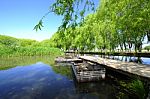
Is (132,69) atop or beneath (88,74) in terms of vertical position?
atop

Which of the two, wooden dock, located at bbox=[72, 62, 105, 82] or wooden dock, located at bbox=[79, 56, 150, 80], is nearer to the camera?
wooden dock, located at bbox=[79, 56, 150, 80]

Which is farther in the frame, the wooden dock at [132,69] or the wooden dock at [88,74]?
the wooden dock at [88,74]

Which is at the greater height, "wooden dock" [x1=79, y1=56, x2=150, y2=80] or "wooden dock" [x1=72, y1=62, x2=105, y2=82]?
"wooden dock" [x1=79, y1=56, x2=150, y2=80]

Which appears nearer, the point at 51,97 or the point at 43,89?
the point at 51,97

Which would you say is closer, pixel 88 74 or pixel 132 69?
pixel 132 69

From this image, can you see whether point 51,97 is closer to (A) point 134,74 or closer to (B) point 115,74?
(A) point 134,74

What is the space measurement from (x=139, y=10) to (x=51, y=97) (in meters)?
8.84

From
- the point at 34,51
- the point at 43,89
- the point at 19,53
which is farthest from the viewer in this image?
the point at 34,51

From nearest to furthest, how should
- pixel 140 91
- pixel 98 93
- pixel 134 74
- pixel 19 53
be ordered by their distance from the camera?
pixel 140 91 → pixel 134 74 → pixel 98 93 → pixel 19 53

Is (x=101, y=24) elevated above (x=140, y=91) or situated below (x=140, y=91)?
above

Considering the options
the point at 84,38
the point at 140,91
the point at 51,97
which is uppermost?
the point at 84,38

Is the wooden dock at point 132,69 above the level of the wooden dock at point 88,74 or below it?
above

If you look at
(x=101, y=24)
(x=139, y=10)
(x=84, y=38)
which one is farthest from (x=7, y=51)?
(x=139, y=10)

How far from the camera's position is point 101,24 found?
39875mm
